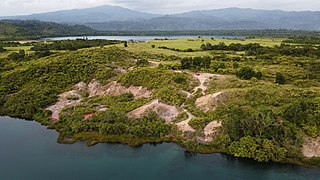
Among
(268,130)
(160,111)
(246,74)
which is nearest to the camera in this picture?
(268,130)

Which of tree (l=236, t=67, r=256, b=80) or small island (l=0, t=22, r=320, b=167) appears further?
tree (l=236, t=67, r=256, b=80)

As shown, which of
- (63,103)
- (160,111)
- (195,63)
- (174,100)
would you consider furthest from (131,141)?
(195,63)

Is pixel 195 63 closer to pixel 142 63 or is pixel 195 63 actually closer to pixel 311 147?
pixel 142 63

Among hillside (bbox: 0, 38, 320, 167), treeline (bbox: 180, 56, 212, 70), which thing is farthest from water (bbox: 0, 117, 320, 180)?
treeline (bbox: 180, 56, 212, 70)

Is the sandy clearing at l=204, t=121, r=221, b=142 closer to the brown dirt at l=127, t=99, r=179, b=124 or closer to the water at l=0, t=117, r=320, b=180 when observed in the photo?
the water at l=0, t=117, r=320, b=180

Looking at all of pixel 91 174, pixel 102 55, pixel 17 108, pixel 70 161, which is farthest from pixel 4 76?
pixel 91 174

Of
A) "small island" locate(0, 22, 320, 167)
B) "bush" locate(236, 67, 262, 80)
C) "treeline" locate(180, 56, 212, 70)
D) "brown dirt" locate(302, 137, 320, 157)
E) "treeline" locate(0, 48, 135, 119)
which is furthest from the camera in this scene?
"treeline" locate(180, 56, 212, 70)

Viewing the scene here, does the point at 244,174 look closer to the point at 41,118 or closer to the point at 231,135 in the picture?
the point at 231,135

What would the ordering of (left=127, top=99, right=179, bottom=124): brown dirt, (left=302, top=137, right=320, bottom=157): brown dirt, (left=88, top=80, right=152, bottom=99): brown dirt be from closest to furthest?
(left=302, top=137, right=320, bottom=157): brown dirt
(left=127, top=99, right=179, bottom=124): brown dirt
(left=88, top=80, right=152, bottom=99): brown dirt
